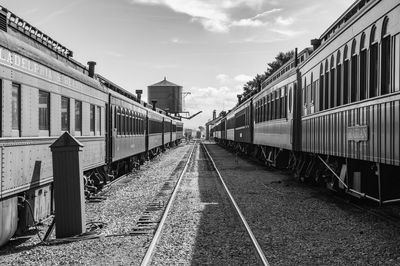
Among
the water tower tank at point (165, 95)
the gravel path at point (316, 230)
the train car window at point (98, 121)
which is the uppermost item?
the water tower tank at point (165, 95)

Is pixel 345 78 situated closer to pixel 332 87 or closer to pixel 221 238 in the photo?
pixel 332 87

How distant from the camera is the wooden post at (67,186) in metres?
7.63

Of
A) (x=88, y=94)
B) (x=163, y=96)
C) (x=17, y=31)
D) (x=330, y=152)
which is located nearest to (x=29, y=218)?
(x=17, y=31)

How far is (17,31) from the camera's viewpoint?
780cm

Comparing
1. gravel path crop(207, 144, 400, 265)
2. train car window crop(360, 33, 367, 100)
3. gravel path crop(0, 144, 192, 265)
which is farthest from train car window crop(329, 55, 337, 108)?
gravel path crop(0, 144, 192, 265)

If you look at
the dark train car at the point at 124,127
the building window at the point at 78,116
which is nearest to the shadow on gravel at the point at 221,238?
the building window at the point at 78,116

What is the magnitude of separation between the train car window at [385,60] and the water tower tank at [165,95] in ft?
252

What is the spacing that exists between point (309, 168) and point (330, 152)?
387cm

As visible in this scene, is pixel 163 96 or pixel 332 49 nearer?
pixel 332 49

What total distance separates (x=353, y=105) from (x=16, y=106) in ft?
17.4

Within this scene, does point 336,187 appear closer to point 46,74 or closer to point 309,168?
point 309,168

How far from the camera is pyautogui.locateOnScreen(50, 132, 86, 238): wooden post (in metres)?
7.63

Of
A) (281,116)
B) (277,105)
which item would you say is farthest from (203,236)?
(277,105)

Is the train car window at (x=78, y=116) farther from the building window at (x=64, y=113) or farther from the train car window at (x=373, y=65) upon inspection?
the train car window at (x=373, y=65)
